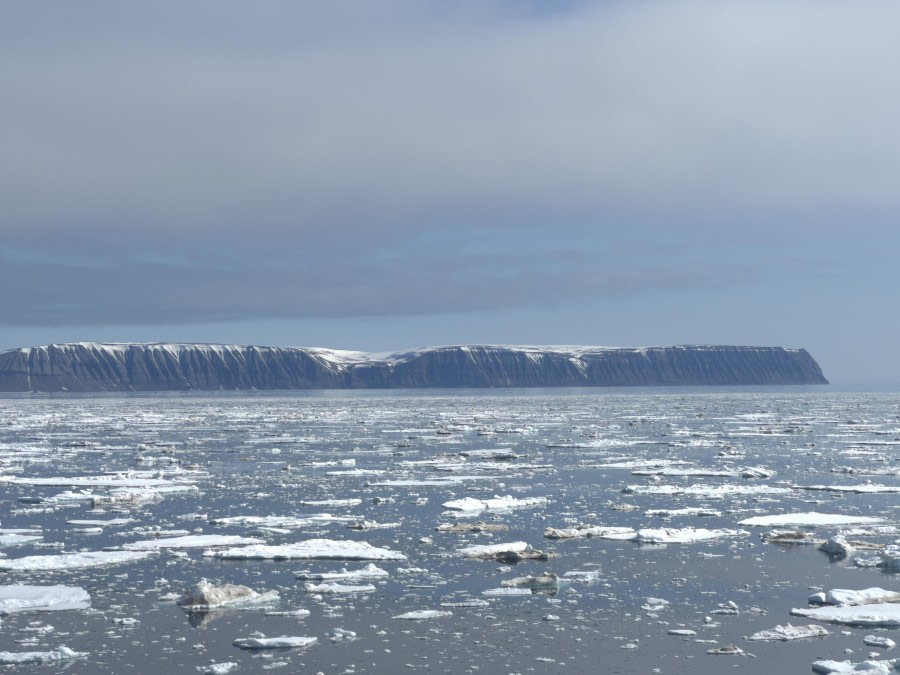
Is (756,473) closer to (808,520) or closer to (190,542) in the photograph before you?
(808,520)

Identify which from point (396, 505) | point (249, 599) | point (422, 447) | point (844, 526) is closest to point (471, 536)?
point (396, 505)

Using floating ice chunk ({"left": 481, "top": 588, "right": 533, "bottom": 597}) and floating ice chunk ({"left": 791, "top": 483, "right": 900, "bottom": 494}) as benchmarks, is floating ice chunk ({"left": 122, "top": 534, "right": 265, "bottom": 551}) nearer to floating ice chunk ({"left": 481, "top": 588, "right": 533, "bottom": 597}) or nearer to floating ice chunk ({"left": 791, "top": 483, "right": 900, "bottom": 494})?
floating ice chunk ({"left": 481, "top": 588, "right": 533, "bottom": 597})

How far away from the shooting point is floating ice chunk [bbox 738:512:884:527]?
19.8 meters

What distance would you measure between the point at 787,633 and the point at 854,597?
213 cm

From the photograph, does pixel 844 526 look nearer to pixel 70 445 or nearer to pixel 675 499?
pixel 675 499

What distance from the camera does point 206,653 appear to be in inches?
447

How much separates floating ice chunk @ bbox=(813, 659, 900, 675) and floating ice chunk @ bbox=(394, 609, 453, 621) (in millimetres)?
4574

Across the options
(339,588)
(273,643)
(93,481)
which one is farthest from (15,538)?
(93,481)

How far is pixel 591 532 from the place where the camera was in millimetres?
18797

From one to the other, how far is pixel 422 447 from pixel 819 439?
1658 cm

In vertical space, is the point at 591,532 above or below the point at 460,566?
above

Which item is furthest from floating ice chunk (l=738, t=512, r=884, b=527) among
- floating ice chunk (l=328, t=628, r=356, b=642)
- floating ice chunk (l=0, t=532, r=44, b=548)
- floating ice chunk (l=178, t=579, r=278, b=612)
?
floating ice chunk (l=0, t=532, r=44, b=548)

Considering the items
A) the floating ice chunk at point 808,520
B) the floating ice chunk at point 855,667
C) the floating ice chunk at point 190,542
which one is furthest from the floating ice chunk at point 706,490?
the floating ice chunk at point 855,667

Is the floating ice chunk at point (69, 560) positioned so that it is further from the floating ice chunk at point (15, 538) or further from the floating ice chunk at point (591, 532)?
the floating ice chunk at point (591, 532)
